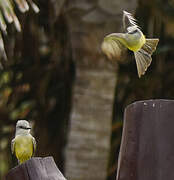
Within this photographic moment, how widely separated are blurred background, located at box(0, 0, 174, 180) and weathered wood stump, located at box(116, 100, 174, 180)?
3.05m

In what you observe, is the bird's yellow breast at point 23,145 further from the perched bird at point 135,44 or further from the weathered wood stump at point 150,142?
the weathered wood stump at point 150,142

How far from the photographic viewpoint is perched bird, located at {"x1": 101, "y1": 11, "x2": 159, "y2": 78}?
2.19 m

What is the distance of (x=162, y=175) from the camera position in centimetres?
186

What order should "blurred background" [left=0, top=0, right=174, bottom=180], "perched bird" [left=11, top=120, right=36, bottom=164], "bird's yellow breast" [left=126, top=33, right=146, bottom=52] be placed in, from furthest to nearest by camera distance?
1. "blurred background" [left=0, top=0, right=174, bottom=180]
2. "perched bird" [left=11, top=120, right=36, bottom=164]
3. "bird's yellow breast" [left=126, top=33, right=146, bottom=52]

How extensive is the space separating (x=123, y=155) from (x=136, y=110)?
157 mm

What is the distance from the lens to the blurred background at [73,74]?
5.04 meters

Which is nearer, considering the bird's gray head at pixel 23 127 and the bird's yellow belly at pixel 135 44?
the bird's yellow belly at pixel 135 44

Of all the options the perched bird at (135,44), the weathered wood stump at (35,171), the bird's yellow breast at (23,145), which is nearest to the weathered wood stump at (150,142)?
the weathered wood stump at (35,171)

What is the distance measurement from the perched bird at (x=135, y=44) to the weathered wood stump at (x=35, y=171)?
52 cm

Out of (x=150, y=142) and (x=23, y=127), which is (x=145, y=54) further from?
(x=23, y=127)

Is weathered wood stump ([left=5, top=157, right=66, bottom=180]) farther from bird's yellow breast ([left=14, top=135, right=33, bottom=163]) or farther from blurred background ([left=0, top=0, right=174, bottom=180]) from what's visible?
blurred background ([left=0, top=0, right=174, bottom=180])

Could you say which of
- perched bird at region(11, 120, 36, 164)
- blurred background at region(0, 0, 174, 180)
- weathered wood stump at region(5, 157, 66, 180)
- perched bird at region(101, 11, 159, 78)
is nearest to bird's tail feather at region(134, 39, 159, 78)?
perched bird at region(101, 11, 159, 78)

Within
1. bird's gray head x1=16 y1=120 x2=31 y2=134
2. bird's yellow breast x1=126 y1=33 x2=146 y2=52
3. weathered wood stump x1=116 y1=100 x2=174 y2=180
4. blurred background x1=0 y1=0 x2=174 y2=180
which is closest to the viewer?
weathered wood stump x1=116 y1=100 x2=174 y2=180

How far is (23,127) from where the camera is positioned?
2.67 meters
